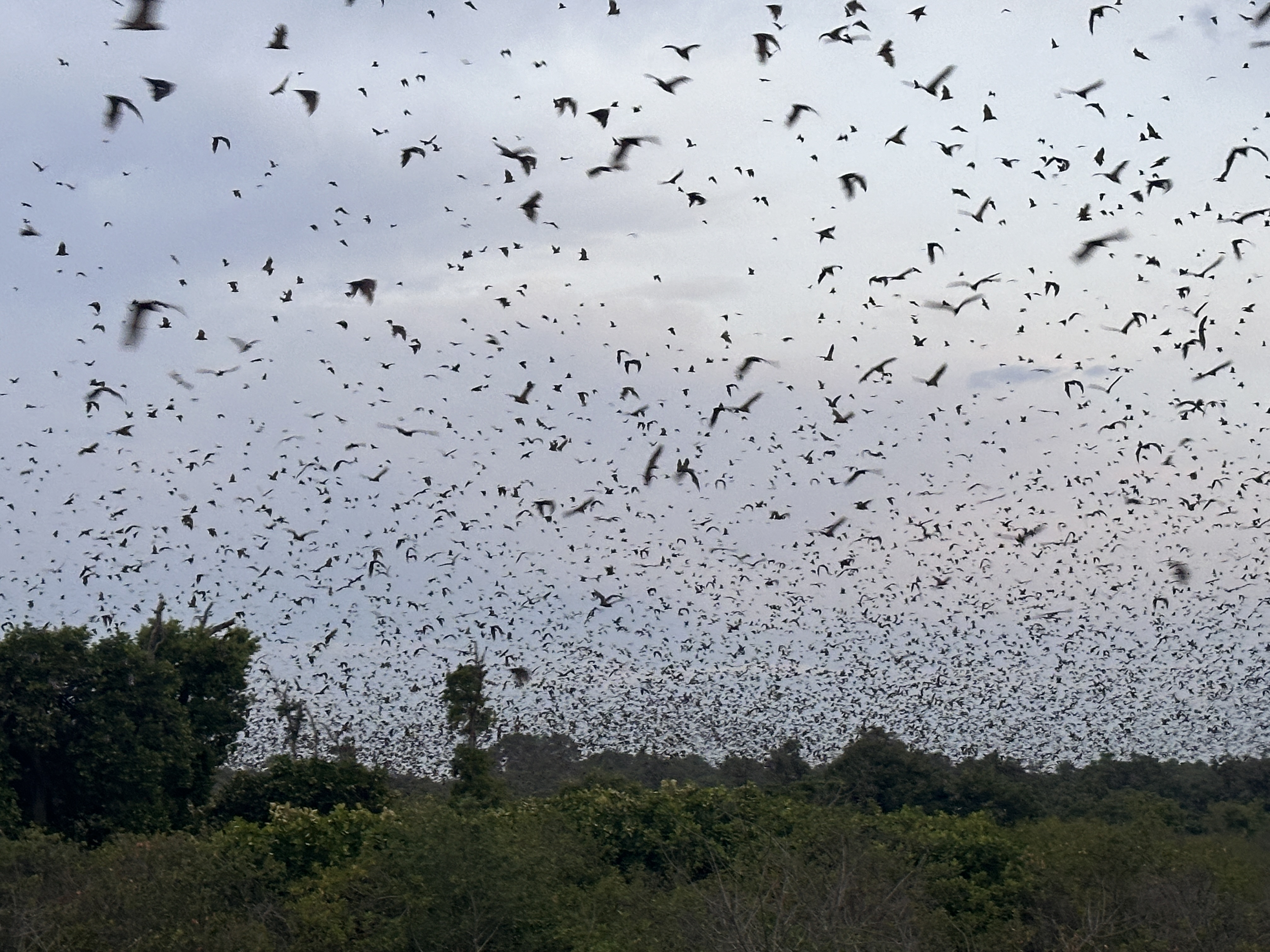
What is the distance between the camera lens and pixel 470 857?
1095 inches

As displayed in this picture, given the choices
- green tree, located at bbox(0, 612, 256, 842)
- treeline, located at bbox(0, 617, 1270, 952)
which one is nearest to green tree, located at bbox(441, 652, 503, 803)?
treeline, located at bbox(0, 617, 1270, 952)

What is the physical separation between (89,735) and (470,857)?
2292 cm

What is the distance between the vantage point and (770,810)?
1622 inches

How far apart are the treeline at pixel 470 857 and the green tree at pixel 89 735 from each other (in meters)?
0.08

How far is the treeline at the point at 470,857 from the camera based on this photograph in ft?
88.9

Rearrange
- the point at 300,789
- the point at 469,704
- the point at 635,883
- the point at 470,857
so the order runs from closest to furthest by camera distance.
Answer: the point at 470,857, the point at 635,883, the point at 300,789, the point at 469,704

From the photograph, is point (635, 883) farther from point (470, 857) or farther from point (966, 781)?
point (966, 781)

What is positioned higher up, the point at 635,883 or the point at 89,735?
the point at 89,735

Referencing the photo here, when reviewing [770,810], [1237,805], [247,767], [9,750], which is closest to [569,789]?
[770,810]

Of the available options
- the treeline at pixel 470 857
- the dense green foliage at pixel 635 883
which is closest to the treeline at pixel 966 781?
the treeline at pixel 470 857

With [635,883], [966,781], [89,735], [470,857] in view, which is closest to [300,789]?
[89,735]

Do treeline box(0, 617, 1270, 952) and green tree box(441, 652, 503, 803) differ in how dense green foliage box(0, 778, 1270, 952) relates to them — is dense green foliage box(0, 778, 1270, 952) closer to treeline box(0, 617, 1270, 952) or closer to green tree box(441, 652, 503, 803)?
treeline box(0, 617, 1270, 952)

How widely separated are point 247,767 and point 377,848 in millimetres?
20314

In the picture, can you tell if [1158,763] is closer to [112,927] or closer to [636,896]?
[636,896]
